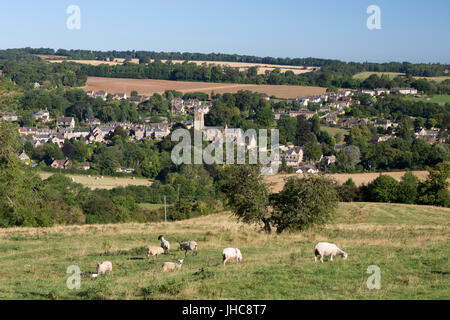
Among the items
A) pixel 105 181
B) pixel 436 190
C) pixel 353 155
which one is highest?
pixel 436 190

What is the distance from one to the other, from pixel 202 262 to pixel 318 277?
13.2 ft

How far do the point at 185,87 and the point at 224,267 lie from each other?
138891 mm

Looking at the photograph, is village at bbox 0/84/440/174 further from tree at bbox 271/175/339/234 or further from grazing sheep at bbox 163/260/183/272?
grazing sheep at bbox 163/260/183/272

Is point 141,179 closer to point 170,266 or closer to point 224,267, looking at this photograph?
point 170,266

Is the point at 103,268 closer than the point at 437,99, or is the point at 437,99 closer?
the point at 103,268

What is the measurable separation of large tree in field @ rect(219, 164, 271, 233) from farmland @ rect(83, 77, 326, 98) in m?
117

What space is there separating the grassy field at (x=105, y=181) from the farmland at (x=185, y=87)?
75.9m

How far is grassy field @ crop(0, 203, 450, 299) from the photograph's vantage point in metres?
9.89

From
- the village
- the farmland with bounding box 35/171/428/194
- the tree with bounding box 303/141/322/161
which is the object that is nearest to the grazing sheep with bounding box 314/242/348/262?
the farmland with bounding box 35/171/428/194

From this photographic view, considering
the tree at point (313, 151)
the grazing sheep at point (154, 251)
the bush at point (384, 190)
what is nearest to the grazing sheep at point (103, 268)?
the grazing sheep at point (154, 251)

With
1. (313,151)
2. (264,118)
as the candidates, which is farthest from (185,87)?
(313,151)

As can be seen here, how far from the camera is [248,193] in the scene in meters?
21.6

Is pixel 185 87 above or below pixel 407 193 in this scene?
above
